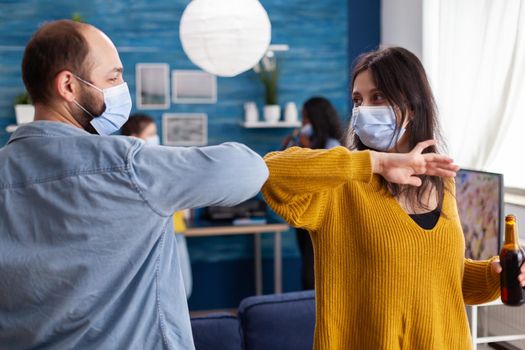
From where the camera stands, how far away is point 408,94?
1581 mm

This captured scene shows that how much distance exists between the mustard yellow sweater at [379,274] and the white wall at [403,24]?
11.4ft

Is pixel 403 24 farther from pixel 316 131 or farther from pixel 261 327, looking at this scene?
pixel 261 327

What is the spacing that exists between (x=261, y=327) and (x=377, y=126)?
2.38 feet

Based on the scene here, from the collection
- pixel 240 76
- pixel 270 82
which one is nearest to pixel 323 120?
pixel 270 82

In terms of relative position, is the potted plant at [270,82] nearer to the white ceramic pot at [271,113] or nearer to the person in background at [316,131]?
the white ceramic pot at [271,113]

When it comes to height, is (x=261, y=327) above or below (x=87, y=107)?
below

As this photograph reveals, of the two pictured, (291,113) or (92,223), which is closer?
(92,223)

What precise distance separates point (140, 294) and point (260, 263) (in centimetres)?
411

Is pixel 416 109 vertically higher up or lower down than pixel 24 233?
higher up

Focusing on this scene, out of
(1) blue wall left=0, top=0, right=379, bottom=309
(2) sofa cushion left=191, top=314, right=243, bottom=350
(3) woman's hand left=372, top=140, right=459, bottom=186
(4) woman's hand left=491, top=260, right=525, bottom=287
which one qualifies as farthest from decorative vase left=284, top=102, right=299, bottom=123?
(3) woman's hand left=372, top=140, right=459, bottom=186

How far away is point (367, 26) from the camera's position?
5445mm

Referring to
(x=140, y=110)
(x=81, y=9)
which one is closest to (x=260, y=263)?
(x=140, y=110)

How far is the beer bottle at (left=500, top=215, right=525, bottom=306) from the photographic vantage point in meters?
1.62

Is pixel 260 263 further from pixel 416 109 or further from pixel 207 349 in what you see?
pixel 416 109
